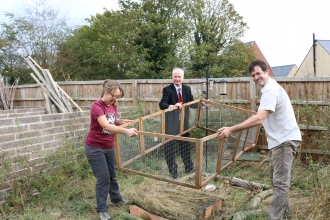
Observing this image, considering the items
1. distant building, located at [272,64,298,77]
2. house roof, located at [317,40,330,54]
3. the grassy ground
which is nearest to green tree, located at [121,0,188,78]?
house roof, located at [317,40,330,54]

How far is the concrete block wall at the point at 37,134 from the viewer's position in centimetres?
456

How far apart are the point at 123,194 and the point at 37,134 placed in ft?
5.91

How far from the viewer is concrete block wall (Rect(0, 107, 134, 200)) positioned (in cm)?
456

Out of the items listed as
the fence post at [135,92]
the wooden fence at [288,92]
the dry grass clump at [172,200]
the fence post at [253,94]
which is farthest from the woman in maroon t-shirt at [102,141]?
Answer: the fence post at [135,92]

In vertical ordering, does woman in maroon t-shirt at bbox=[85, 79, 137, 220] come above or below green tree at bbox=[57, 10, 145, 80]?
below

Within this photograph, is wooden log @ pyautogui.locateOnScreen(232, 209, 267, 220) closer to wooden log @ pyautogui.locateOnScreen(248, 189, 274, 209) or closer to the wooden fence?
wooden log @ pyautogui.locateOnScreen(248, 189, 274, 209)

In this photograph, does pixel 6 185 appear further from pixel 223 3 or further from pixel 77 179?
pixel 223 3

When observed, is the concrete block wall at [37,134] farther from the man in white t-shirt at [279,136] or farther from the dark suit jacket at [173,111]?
the man in white t-shirt at [279,136]

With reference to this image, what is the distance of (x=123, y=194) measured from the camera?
4574mm

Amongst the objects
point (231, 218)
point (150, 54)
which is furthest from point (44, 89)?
point (150, 54)

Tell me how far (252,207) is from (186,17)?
67.0ft

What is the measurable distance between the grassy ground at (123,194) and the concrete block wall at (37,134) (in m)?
0.43

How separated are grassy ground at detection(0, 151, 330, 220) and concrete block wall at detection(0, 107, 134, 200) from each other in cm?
43

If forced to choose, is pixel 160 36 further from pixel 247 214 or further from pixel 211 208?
pixel 247 214
